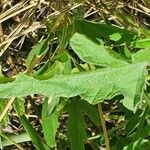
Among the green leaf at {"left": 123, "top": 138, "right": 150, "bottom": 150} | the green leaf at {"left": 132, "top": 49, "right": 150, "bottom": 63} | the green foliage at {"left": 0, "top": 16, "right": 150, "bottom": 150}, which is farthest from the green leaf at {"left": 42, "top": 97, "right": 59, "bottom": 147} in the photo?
the green leaf at {"left": 132, "top": 49, "right": 150, "bottom": 63}

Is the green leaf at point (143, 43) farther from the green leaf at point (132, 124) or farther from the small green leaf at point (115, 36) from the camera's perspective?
the green leaf at point (132, 124)

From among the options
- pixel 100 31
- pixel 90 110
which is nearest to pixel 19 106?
pixel 90 110

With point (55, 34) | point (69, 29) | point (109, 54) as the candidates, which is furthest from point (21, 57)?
point (109, 54)

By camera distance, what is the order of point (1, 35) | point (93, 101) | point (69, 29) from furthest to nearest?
point (1, 35)
point (69, 29)
point (93, 101)

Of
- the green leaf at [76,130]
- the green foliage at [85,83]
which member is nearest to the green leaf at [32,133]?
the green foliage at [85,83]

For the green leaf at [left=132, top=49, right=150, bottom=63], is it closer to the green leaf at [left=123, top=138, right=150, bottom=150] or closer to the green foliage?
the green foliage

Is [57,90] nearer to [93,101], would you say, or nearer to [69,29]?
[93,101]
